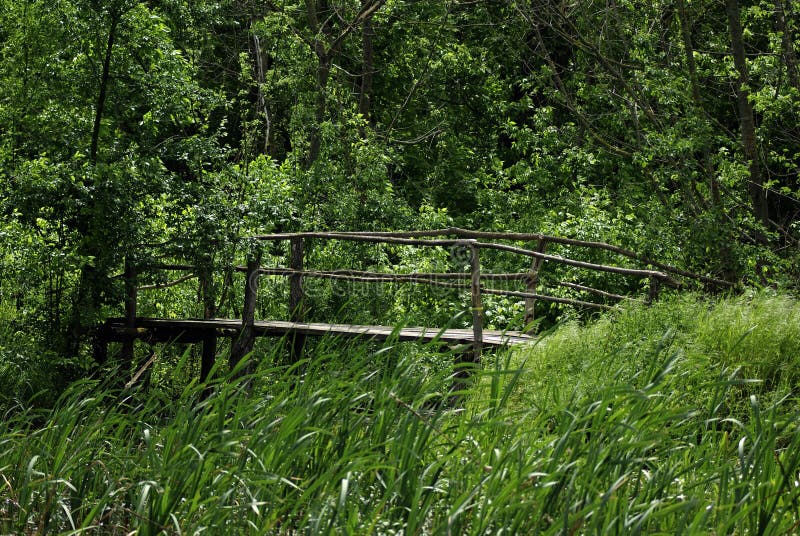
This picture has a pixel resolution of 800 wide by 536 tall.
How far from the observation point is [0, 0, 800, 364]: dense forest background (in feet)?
28.3

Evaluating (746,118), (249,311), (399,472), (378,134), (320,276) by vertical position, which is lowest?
(399,472)

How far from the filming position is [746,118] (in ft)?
36.5

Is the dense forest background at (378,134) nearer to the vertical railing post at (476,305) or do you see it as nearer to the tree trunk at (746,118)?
the tree trunk at (746,118)

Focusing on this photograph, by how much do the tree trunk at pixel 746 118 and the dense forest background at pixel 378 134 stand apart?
0.03 meters

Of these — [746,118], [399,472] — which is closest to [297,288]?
[746,118]

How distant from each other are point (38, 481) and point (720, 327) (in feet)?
12.8

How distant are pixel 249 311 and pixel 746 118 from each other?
6.05 meters

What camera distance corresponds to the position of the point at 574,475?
3.02 metres

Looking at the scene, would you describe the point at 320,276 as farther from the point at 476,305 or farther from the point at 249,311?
the point at 476,305

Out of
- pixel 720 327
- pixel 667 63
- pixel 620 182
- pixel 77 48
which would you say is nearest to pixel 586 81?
pixel 620 182

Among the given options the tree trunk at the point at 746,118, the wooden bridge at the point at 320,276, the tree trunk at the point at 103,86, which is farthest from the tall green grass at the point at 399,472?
the tree trunk at the point at 746,118

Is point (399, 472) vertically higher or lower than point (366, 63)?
lower

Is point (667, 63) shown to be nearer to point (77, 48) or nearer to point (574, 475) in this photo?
point (77, 48)

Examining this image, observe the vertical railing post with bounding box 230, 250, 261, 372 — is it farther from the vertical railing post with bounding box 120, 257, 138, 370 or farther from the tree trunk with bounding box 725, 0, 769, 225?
the tree trunk with bounding box 725, 0, 769, 225
